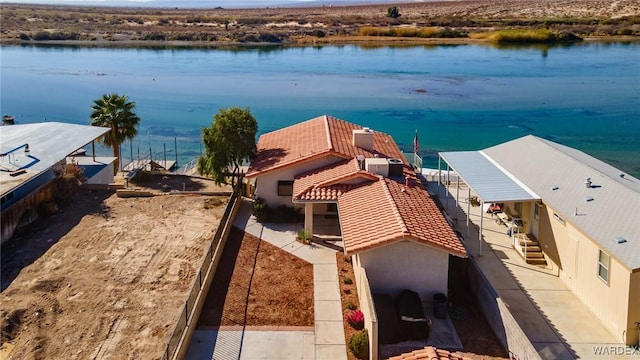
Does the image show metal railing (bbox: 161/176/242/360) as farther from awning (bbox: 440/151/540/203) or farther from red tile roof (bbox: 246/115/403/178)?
awning (bbox: 440/151/540/203)

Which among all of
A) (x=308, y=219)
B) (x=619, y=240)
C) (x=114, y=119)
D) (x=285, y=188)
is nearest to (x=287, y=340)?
(x=308, y=219)

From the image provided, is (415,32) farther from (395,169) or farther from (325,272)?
(325,272)

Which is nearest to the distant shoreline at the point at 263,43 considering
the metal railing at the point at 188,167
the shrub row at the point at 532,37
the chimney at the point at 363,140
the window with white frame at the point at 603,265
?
the shrub row at the point at 532,37

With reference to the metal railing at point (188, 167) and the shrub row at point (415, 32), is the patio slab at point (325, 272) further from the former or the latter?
the shrub row at point (415, 32)

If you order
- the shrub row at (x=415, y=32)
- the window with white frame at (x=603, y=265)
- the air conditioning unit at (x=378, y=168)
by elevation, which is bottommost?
the window with white frame at (x=603, y=265)

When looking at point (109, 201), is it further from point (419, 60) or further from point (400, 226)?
point (419, 60)

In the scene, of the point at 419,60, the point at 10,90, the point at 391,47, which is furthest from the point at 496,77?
the point at 10,90
